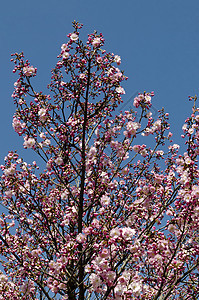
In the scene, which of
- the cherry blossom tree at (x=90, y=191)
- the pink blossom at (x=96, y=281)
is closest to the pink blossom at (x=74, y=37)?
the cherry blossom tree at (x=90, y=191)

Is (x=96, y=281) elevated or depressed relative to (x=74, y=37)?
depressed

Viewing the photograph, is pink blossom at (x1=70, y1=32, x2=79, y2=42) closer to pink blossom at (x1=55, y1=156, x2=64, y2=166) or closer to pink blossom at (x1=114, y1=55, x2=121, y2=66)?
pink blossom at (x1=114, y1=55, x2=121, y2=66)

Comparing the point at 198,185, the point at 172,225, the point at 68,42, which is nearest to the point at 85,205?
the point at 172,225

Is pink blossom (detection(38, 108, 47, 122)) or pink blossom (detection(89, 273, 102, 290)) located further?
pink blossom (detection(38, 108, 47, 122))

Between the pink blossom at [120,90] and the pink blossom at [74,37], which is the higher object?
the pink blossom at [74,37]

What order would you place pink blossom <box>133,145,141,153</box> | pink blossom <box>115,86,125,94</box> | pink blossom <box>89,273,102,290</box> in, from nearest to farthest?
pink blossom <box>89,273,102,290</box>
pink blossom <box>115,86,125,94</box>
pink blossom <box>133,145,141,153</box>

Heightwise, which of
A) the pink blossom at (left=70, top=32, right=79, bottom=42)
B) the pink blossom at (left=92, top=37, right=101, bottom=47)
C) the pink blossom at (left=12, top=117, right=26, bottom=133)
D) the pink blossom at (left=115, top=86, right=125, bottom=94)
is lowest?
the pink blossom at (left=12, top=117, right=26, bottom=133)

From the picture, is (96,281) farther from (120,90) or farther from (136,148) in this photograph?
(120,90)

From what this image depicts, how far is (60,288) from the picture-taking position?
7.50 metres

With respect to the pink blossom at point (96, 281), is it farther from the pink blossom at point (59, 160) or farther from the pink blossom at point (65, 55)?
the pink blossom at point (65, 55)

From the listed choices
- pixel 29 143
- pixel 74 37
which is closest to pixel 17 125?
pixel 29 143

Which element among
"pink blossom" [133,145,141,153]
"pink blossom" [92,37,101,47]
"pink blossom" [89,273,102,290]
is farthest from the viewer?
"pink blossom" [133,145,141,153]

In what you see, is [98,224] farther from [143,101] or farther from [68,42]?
[68,42]

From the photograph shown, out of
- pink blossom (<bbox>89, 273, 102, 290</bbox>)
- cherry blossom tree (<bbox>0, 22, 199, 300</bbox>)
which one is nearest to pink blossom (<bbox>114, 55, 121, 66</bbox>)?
cherry blossom tree (<bbox>0, 22, 199, 300</bbox>)
